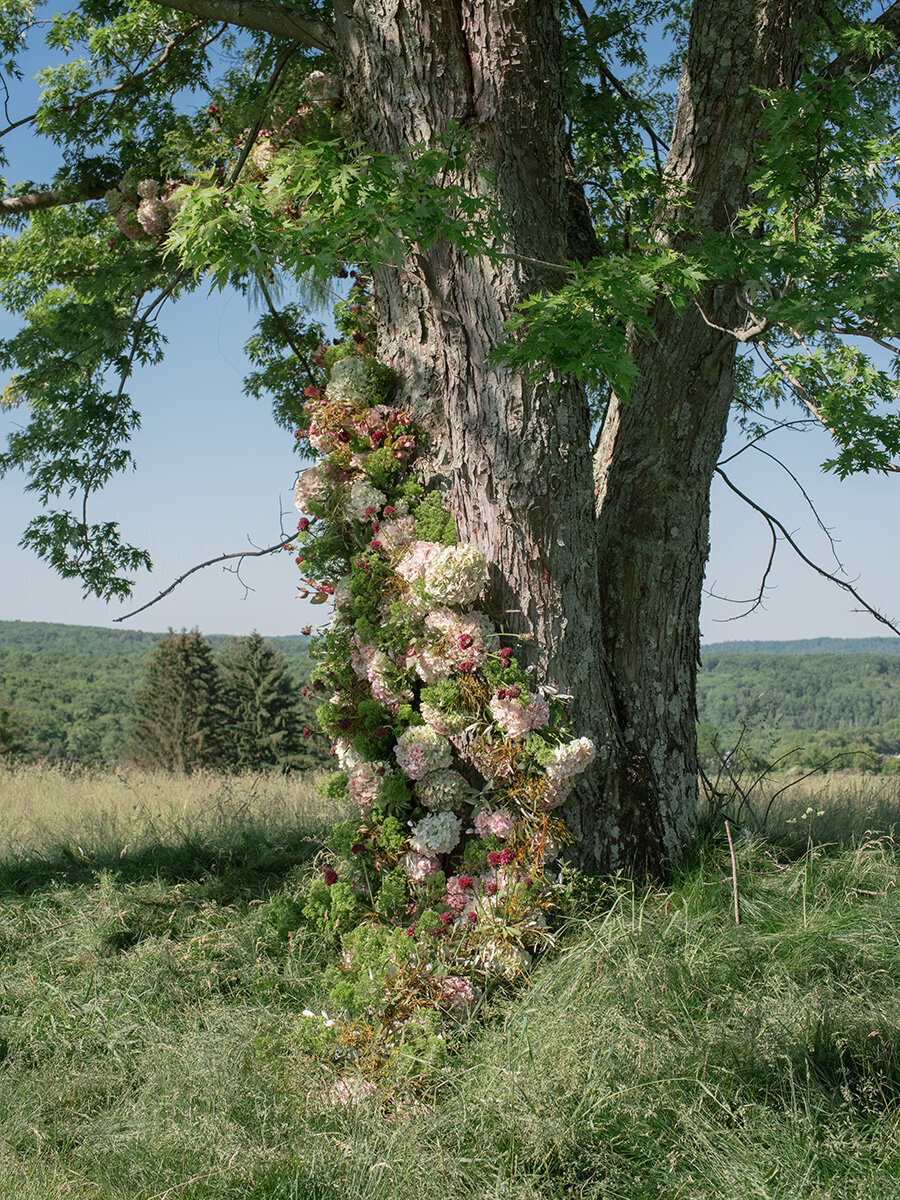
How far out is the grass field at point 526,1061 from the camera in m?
2.78

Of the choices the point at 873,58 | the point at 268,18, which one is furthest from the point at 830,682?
the point at 268,18

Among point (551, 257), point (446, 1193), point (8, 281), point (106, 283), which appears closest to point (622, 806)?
point (446, 1193)

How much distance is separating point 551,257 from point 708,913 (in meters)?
3.20

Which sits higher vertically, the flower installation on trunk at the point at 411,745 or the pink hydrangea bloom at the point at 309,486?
the pink hydrangea bloom at the point at 309,486

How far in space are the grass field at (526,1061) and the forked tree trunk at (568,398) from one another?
0.75 m

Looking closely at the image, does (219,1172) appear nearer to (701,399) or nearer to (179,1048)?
(179,1048)

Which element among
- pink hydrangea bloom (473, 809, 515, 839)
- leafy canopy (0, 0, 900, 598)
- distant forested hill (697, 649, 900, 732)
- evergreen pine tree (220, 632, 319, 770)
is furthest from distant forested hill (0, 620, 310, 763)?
distant forested hill (697, 649, 900, 732)

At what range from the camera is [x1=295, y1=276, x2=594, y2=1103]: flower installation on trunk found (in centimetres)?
377

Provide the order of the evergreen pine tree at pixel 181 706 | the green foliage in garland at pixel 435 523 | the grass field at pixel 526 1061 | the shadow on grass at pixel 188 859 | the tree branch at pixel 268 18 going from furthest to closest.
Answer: the evergreen pine tree at pixel 181 706, the shadow on grass at pixel 188 859, the tree branch at pixel 268 18, the green foliage in garland at pixel 435 523, the grass field at pixel 526 1061

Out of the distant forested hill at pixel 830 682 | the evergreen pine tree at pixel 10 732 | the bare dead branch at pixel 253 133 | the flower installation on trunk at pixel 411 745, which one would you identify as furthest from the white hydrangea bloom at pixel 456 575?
the distant forested hill at pixel 830 682

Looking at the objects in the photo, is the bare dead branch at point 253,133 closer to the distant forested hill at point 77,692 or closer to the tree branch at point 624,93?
the tree branch at point 624,93

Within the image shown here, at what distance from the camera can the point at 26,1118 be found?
3.21 meters

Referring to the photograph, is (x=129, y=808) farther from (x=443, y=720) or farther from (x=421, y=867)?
(x=443, y=720)

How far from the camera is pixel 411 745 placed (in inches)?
161
